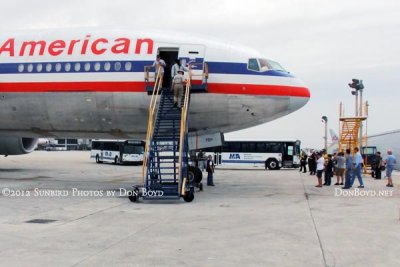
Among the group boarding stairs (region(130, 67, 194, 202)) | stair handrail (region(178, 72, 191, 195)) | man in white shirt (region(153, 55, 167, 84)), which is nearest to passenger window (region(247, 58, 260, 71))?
stair handrail (region(178, 72, 191, 195))

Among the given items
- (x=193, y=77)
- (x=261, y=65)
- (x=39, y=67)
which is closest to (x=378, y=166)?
(x=261, y=65)

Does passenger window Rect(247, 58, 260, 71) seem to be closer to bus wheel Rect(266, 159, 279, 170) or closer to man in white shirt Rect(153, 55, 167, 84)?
man in white shirt Rect(153, 55, 167, 84)

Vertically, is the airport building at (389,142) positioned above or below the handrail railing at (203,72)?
below

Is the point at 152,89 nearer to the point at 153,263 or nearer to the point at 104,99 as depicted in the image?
the point at 104,99

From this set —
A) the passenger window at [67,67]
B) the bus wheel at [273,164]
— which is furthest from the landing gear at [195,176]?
the bus wheel at [273,164]

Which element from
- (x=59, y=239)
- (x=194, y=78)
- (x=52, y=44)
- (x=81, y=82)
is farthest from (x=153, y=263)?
(x=52, y=44)

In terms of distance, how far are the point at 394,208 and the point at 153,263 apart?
885 centimetres

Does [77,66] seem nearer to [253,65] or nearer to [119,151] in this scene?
[253,65]

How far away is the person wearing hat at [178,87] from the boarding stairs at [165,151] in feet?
0.56

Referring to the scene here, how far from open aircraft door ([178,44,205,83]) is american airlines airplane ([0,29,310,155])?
35mm

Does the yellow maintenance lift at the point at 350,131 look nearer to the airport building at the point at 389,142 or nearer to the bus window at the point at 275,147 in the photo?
the bus window at the point at 275,147

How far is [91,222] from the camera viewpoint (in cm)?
1051

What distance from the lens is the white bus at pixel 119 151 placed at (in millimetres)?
44000

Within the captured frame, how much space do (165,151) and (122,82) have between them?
10.8 feet
